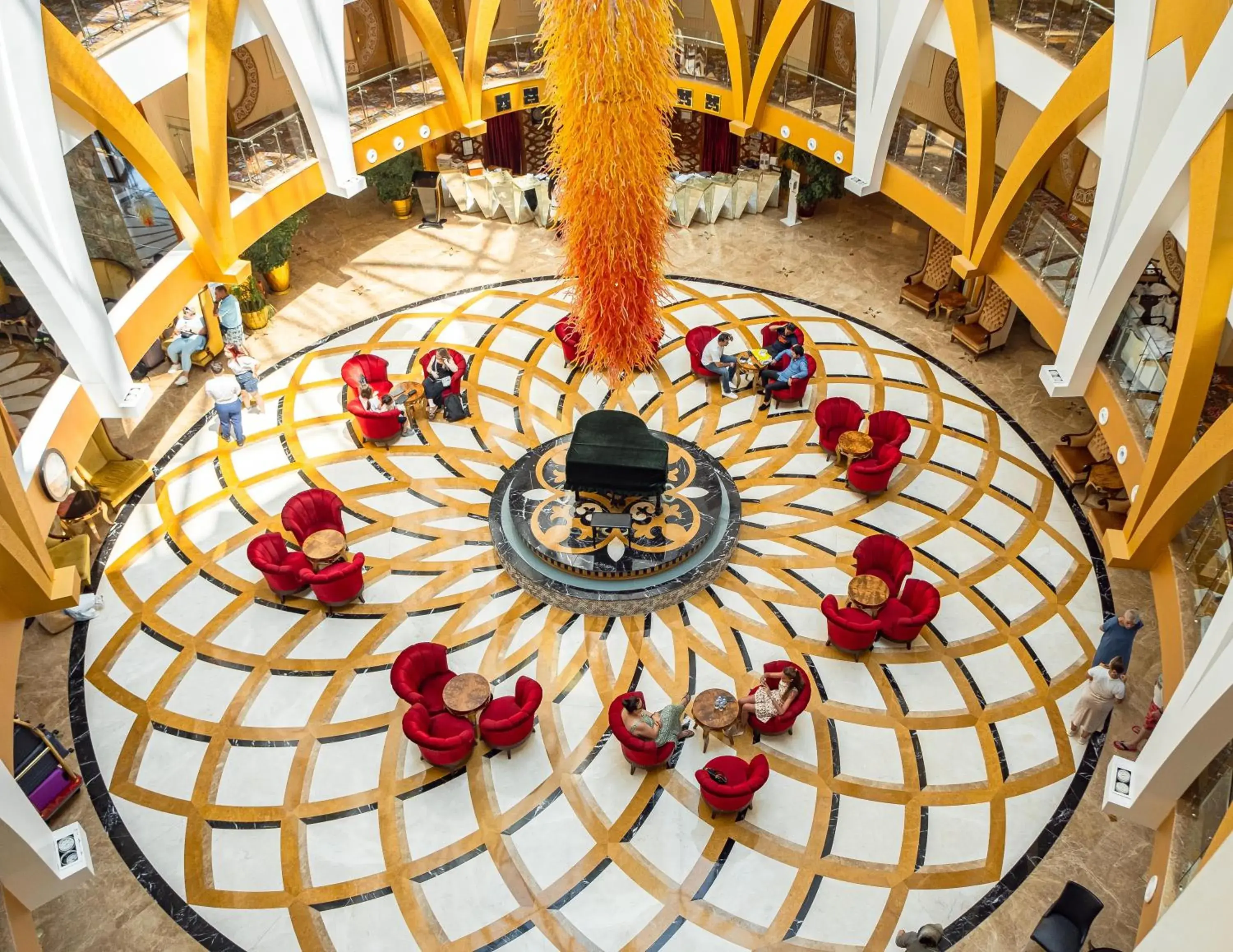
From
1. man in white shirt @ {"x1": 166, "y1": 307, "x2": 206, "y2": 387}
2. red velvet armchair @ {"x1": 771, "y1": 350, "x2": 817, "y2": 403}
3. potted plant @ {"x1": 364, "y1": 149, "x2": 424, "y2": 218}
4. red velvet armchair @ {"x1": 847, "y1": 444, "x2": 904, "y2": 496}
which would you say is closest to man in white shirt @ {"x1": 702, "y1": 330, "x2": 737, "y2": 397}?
red velvet armchair @ {"x1": 771, "y1": 350, "x2": 817, "y2": 403}

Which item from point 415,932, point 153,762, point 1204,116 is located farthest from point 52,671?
point 1204,116

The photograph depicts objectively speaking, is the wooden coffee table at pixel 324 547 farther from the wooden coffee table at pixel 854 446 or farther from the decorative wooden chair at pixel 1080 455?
Result: the decorative wooden chair at pixel 1080 455

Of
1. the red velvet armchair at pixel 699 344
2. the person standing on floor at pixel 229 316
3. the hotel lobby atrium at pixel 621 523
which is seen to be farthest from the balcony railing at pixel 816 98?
the person standing on floor at pixel 229 316

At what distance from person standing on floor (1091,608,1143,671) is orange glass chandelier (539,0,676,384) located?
19.1 ft

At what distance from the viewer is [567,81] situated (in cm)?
859

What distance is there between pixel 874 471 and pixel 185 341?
10.3 m

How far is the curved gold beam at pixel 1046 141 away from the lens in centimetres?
972

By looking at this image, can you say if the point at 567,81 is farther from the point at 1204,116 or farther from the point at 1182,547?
the point at 1182,547

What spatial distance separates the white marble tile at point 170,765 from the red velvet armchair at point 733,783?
197 inches

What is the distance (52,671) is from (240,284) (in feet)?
20.4

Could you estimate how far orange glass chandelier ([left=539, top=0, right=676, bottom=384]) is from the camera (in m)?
8.18

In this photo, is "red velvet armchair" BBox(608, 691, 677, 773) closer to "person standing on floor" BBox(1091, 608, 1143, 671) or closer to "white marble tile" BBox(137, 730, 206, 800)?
"white marble tile" BBox(137, 730, 206, 800)

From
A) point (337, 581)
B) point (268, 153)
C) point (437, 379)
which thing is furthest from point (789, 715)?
point (268, 153)

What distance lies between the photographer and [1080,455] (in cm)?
1214
